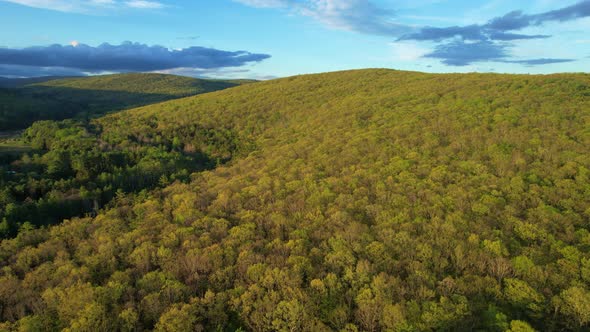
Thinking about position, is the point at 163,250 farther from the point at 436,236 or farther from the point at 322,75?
the point at 322,75

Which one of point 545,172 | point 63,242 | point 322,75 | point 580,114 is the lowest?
point 63,242

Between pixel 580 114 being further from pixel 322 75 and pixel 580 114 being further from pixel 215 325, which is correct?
pixel 322 75

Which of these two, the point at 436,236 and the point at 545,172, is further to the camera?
the point at 545,172

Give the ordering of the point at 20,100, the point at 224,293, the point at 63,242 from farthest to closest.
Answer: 1. the point at 20,100
2. the point at 63,242
3. the point at 224,293

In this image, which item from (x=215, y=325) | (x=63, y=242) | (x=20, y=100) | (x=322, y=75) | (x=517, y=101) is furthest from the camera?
(x=20, y=100)

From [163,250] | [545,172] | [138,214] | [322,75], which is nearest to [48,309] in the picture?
[163,250]

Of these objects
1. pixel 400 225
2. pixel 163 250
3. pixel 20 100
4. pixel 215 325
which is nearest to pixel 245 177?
pixel 163 250

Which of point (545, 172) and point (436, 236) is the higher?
point (545, 172)
